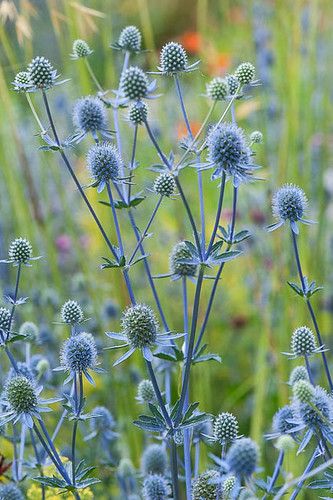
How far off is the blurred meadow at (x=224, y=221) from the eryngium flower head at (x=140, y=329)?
0.83 m

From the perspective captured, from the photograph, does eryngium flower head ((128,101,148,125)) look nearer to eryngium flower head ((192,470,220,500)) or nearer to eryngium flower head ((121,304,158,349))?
eryngium flower head ((121,304,158,349))

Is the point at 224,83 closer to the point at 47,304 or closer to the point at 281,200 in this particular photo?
the point at 281,200

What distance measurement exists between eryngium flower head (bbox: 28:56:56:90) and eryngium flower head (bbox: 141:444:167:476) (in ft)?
2.75

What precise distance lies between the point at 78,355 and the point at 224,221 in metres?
2.49

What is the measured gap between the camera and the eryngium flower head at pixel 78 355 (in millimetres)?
1363

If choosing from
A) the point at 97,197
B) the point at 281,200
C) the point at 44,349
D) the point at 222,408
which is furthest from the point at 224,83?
the point at 222,408

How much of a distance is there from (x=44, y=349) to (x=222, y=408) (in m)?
0.70

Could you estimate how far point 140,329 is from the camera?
1.32m

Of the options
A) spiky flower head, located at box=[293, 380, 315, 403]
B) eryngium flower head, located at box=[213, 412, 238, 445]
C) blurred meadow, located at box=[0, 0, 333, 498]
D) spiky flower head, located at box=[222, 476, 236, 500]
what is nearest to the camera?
spiky flower head, located at box=[293, 380, 315, 403]

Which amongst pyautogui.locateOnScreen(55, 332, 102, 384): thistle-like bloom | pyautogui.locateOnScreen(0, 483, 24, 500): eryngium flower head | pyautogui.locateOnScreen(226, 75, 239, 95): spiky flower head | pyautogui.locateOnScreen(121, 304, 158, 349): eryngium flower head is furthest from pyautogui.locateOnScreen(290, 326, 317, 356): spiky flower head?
pyautogui.locateOnScreen(0, 483, 24, 500): eryngium flower head

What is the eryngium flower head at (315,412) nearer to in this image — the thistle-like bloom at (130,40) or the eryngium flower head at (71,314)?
the eryngium flower head at (71,314)

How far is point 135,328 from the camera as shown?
1321mm

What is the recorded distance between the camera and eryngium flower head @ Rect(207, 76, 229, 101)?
142cm

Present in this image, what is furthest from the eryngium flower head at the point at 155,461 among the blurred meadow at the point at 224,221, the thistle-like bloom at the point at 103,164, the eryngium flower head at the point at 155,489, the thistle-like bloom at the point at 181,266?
the thistle-like bloom at the point at 103,164
